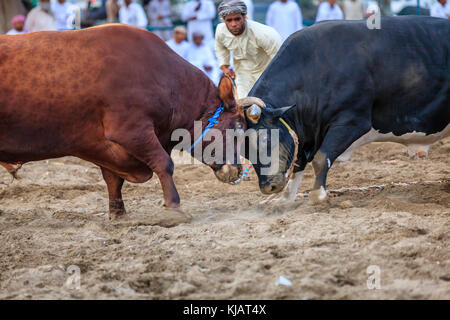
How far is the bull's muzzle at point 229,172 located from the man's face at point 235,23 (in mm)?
2010

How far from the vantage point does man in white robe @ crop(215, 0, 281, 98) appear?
647 cm

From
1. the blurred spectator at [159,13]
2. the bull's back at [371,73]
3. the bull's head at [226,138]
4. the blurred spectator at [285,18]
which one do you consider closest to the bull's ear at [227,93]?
the bull's head at [226,138]

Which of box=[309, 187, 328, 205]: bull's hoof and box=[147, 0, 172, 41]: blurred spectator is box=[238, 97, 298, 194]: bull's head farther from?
box=[147, 0, 172, 41]: blurred spectator

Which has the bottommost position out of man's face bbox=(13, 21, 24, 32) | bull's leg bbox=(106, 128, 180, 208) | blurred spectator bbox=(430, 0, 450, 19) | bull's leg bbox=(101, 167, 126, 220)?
bull's leg bbox=(101, 167, 126, 220)

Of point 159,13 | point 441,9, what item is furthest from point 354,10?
point 159,13

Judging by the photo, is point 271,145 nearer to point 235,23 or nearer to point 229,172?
point 229,172

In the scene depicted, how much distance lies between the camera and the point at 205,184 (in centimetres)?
657

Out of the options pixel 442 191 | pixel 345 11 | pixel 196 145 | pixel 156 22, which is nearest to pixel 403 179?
pixel 442 191

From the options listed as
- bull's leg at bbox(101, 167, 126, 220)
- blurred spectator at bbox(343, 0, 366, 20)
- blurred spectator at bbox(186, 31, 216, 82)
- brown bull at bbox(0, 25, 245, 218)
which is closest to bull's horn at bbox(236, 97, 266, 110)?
brown bull at bbox(0, 25, 245, 218)

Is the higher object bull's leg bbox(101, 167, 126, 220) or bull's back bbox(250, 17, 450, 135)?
bull's back bbox(250, 17, 450, 135)

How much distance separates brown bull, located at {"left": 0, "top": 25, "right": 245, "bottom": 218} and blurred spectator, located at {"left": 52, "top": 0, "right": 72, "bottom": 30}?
675cm

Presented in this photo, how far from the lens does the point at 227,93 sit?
5074mm

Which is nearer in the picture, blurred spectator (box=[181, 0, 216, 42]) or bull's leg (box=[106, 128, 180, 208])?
bull's leg (box=[106, 128, 180, 208])
